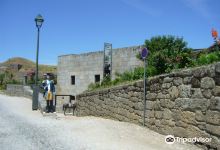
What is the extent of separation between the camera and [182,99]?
25.5ft

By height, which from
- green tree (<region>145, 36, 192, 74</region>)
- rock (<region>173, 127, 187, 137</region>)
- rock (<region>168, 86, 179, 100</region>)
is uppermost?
green tree (<region>145, 36, 192, 74</region>)

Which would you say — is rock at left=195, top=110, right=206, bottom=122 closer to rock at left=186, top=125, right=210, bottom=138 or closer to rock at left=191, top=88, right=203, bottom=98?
rock at left=186, top=125, right=210, bottom=138

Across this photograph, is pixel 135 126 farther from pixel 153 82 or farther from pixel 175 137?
pixel 175 137

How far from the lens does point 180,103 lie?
7.82 metres

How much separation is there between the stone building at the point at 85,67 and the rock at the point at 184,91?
13673 mm

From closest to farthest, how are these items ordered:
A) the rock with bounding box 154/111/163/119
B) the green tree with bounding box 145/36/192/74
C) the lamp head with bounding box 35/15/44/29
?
the rock with bounding box 154/111/163/119
the green tree with bounding box 145/36/192/74
the lamp head with bounding box 35/15/44/29

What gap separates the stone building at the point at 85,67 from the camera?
22.8 metres

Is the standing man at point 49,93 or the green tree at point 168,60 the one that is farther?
the standing man at point 49,93

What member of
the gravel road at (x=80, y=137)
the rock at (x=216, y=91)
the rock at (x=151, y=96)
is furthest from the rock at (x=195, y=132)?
the rock at (x=151, y=96)

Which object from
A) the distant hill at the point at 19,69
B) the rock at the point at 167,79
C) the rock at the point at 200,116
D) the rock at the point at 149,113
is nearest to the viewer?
the rock at the point at 200,116

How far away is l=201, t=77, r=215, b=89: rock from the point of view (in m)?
6.72

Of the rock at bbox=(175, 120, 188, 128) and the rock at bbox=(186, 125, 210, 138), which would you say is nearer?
the rock at bbox=(186, 125, 210, 138)

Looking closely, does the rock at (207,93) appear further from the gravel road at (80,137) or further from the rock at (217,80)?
the gravel road at (80,137)

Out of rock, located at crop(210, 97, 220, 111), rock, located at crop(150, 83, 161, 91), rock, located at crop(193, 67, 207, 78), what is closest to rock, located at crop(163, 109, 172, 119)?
rock, located at crop(150, 83, 161, 91)
